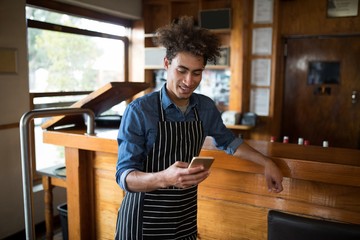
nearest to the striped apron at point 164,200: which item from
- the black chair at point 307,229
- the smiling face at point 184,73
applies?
the smiling face at point 184,73

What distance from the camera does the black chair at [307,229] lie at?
1001 millimetres

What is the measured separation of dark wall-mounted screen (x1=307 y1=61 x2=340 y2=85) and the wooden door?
0.05ft

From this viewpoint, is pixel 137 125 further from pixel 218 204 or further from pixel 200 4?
pixel 200 4

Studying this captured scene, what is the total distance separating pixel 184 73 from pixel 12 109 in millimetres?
A: 2407

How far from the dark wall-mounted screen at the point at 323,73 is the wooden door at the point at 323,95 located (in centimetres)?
2

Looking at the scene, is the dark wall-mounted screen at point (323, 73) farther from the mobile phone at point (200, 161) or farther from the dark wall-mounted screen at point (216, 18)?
the mobile phone at point (200, 161)

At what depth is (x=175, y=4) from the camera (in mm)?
4758

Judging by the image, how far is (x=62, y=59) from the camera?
3850 millimetres

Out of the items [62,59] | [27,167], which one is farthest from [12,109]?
[27,167]

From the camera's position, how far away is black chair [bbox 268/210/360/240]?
1001mm

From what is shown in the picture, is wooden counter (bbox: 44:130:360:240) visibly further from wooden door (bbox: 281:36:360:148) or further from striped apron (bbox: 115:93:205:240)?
wooden door (bbox: 281:36:360:148)

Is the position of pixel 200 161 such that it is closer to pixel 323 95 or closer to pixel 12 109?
pixel 12 109

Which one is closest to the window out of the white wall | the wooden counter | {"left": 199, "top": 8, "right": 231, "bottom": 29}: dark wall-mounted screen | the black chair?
the white wall

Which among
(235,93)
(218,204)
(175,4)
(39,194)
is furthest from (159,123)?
(175,4)
